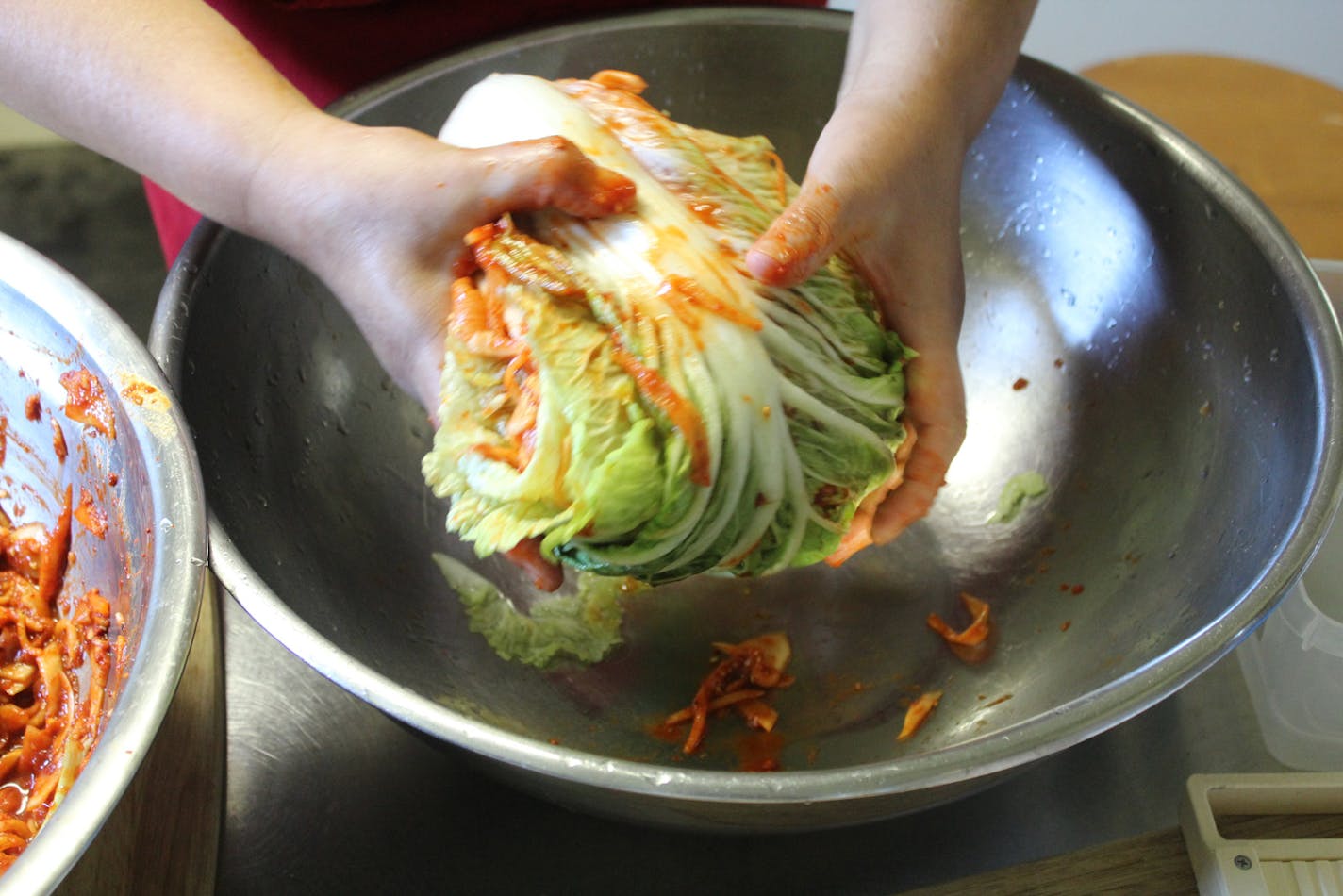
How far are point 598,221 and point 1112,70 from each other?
2.16 metres

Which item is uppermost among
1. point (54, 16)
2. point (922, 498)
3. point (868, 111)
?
point (868, 111)

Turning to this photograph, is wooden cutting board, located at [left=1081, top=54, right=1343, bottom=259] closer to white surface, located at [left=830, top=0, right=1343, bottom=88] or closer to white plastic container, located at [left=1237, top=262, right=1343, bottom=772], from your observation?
white surface, located at [left=830, top=0, right=1343, bottom=88]

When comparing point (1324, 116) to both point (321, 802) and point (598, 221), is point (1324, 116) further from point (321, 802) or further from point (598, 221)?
point (321, 802)

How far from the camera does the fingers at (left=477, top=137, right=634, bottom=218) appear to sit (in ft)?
3.88

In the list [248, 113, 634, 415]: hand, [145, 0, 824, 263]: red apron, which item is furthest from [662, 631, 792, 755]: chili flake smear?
[145, 0, 824, 263]: red apron

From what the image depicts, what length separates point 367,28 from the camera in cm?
174

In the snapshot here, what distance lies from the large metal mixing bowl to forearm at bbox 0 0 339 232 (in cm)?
22

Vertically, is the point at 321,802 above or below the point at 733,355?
below

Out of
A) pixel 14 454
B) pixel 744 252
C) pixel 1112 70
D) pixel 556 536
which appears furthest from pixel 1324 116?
pixel 14 454

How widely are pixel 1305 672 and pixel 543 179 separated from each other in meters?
1.25

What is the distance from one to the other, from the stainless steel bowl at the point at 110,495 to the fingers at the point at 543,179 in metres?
0.41

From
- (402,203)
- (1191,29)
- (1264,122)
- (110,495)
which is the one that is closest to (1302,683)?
(402,203)

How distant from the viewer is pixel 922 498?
1.45m

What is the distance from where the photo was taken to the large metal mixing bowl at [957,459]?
4.52 feet
